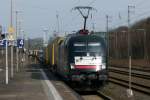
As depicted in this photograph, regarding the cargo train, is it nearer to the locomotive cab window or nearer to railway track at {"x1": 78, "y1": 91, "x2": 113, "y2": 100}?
the locomotive cab window

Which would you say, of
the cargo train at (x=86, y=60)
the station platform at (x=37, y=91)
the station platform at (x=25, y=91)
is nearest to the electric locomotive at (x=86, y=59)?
the cargo train at (x=86, y=60)

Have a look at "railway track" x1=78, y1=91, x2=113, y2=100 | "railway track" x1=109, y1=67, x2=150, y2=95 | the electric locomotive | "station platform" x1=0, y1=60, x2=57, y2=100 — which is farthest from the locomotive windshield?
"railway track" x1=109, y1=67, x2=150, y2=95

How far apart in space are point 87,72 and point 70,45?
194 cm

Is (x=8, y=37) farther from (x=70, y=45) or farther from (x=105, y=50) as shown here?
(x=105, y=50)

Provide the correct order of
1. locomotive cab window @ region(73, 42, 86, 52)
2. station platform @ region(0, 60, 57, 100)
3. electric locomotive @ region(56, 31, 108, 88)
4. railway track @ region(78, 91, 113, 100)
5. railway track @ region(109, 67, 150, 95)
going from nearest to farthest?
station platform @ region(0, 60, 57, 100) < railway track @ region(78, 91, 113, 100) < electric locomotive @ region(56, 31, 108, 88) < locomotive cab window @ region(73, 42, 86, 52) < railway track @ region(109, 67, 150, 95)

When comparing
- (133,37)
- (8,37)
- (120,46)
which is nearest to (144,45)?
(133,37)

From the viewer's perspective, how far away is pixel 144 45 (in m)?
85.6

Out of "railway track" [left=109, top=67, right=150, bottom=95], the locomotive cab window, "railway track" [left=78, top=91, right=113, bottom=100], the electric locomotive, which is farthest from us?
"railway track" [left=109, top=67, right=150, bottom=95]

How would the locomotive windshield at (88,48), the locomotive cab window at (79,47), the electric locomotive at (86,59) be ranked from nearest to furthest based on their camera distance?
1. the electric locomotive at (86,59)
2. the locomotive windshield at (88,48)
3. the locomotive cab window at (79,47)

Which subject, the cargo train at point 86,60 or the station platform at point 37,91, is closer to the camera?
the station platform at point 37,91

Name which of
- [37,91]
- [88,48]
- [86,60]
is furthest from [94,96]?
[37,91]

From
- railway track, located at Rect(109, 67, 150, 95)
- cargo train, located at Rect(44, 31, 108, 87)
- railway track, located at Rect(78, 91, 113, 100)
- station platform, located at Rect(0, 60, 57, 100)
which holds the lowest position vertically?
railway track, located at Rect(78, 91, 113, 100)

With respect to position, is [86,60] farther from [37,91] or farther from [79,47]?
[37,91]

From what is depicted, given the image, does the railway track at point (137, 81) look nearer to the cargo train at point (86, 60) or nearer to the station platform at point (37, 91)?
the cargo train at point (86, 60)
